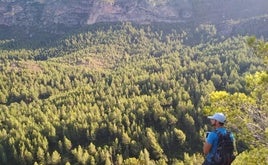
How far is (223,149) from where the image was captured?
22438 mm

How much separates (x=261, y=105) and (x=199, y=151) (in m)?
103

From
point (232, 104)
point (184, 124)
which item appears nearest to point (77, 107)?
point (184, 124)

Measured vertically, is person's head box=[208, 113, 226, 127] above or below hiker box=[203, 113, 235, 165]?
above

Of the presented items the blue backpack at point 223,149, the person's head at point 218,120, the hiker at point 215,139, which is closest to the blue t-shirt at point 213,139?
the hiker at point 215,139

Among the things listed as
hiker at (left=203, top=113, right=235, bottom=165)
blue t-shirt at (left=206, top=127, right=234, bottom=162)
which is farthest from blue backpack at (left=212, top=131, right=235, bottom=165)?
blue t-shirt at (left=206, top=127, right=234, bottom=162)

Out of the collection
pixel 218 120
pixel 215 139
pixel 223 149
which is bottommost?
pixel 223 149

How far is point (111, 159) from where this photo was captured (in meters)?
119

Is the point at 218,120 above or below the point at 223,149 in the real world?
above

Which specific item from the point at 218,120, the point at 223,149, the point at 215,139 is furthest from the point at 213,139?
the point at 218,120

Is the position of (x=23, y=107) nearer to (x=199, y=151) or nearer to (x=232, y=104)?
(x=199, y=151)

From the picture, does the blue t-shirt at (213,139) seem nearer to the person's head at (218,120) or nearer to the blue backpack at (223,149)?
the blue backpack at (223,149)

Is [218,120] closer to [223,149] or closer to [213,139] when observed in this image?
[213,139]

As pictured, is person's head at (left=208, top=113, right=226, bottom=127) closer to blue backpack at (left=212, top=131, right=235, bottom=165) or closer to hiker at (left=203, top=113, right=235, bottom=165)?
hiker at (left=203, top=113, right=235, bottom=165)

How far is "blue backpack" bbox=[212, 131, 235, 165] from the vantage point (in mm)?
22422
